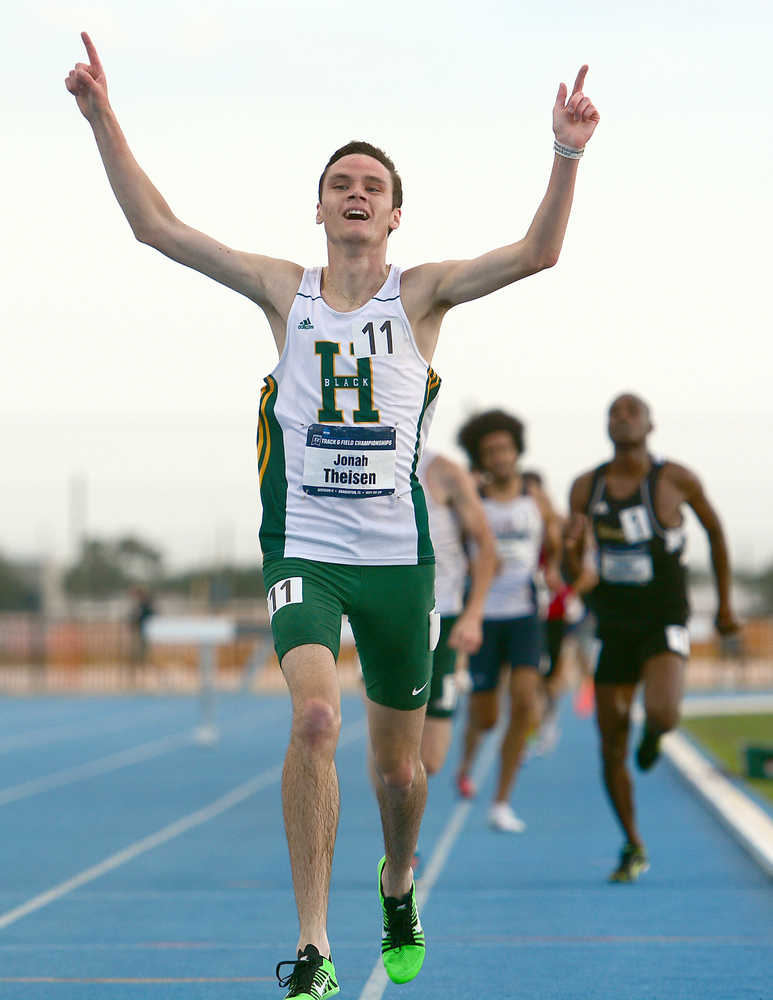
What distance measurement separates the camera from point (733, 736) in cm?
2036

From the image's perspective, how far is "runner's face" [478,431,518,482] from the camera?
11.5m

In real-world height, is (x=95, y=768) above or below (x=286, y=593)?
below

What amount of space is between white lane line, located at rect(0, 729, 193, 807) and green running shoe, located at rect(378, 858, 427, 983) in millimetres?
8499

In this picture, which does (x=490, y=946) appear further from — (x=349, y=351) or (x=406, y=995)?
(x=349, y=351)

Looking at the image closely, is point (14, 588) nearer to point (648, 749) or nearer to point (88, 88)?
point (648, 749)

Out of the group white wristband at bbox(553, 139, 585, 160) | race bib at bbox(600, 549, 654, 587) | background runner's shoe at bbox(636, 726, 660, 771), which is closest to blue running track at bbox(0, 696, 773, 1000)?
background runner's shoe at bbox(636, 726, 660, 771)

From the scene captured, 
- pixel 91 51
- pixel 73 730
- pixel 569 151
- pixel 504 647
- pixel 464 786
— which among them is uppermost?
pixel 91 51

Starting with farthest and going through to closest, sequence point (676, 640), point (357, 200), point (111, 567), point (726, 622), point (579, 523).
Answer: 1. point (111, 567)
2. point (579, 523)
3. point (726, 622)
4. point (676, 640)
5. point (357, 200)

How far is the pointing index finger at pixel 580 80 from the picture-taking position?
5.20 metres

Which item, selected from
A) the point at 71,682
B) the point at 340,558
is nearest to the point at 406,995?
the point at 340,558

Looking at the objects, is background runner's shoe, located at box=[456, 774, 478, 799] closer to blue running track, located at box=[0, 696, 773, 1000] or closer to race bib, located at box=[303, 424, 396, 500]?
blue running track, located at box=[0, 696, 773, 1000]

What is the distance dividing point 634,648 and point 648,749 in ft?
1.90

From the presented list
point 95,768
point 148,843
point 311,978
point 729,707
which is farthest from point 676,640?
point 729,707

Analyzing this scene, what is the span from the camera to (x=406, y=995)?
18.5 ft
